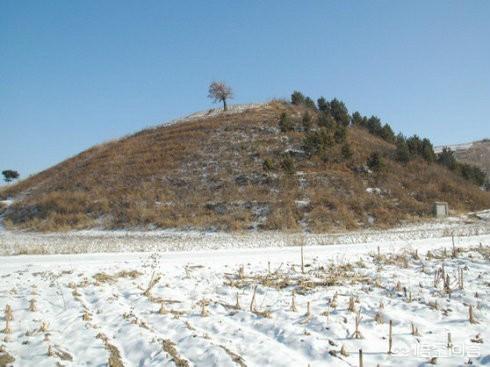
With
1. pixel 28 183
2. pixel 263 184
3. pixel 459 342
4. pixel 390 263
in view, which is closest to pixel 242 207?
pixel 263 184

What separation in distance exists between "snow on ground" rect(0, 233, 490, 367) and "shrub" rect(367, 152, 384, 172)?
67.0 ft

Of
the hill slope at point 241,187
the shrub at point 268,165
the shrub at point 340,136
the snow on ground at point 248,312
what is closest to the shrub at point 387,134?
the hill slope at point 241,187

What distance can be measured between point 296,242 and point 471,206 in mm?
18875

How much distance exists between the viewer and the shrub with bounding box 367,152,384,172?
32469 mm

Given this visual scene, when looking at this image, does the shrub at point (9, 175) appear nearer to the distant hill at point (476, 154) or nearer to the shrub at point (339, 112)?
the shrub at point (339, 112)

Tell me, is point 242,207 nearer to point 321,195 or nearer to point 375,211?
point 321,195

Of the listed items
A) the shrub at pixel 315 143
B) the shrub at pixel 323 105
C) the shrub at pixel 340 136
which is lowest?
the shrub at pixel 315 143

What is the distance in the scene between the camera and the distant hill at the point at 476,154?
57531 millimetres

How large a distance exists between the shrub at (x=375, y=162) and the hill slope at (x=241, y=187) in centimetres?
58

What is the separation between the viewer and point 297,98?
51250 millimetres

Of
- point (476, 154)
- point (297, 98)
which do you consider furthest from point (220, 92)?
point (476, 154)

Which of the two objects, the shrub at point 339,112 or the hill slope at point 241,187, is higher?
the shrub at point 339,112

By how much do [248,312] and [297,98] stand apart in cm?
4617

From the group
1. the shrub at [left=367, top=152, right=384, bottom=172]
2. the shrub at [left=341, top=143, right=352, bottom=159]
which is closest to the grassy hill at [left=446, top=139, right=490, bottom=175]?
the shrub at [left=367, top=152, right=384, bottom=172]
